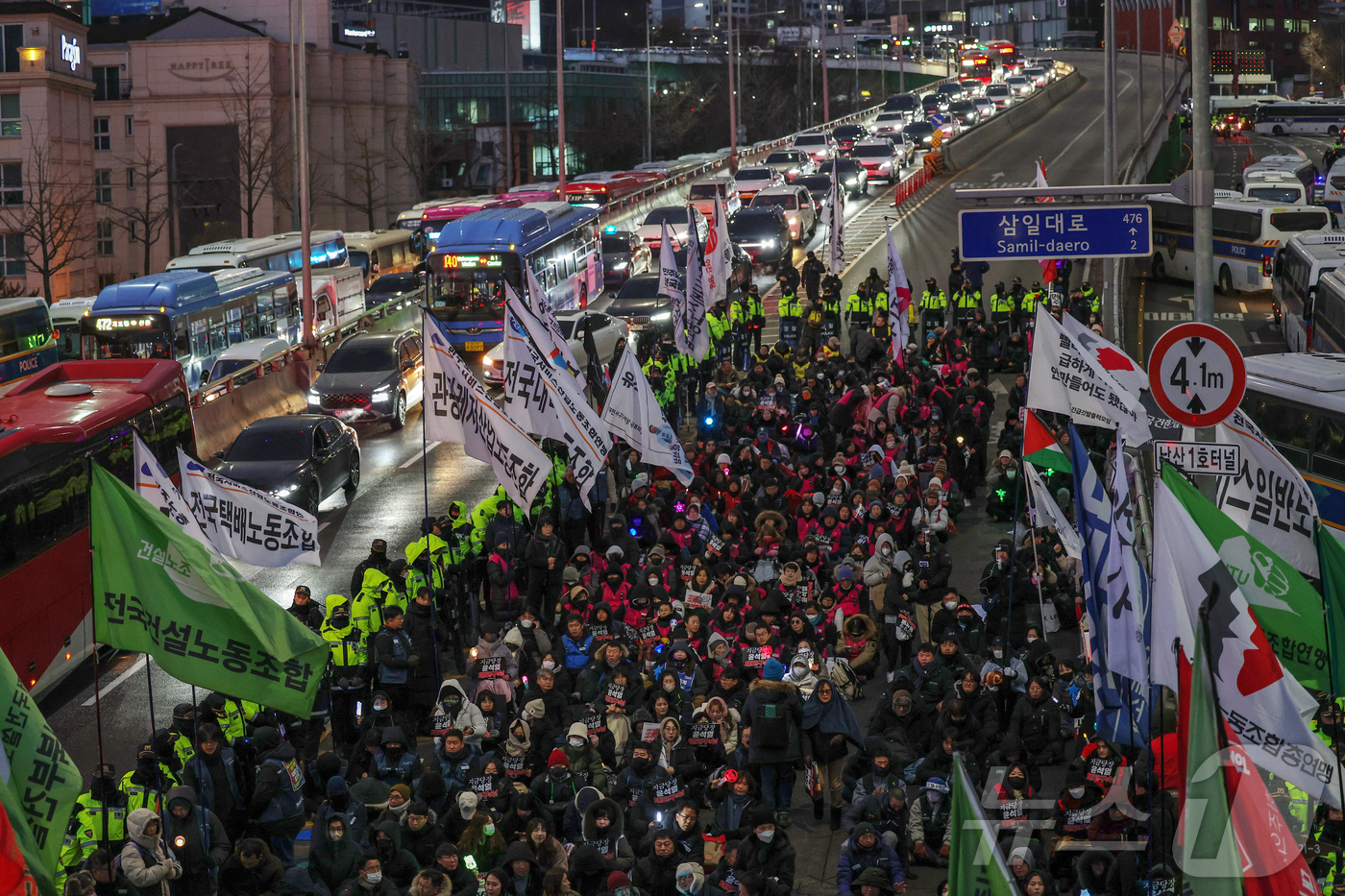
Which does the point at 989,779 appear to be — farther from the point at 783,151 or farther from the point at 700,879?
the point at 783,151

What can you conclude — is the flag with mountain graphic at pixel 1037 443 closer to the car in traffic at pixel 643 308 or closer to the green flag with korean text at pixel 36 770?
the green flag with korean text at pixel 36 770

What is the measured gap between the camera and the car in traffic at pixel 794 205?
43906 mm

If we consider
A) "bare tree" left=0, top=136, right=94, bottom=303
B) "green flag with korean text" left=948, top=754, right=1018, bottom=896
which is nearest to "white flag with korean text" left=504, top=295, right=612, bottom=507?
"green flag with korean text" left=948, top=754, right=1018, bottom=896

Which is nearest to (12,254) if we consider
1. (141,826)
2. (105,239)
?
(105,239)

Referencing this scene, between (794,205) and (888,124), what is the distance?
26.8 meters

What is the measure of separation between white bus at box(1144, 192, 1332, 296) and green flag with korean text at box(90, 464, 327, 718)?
29420mm

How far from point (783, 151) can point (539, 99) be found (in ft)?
130

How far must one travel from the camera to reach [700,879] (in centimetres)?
1057

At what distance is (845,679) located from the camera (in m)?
14.8

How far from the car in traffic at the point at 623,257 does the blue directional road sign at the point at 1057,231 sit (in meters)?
29.4

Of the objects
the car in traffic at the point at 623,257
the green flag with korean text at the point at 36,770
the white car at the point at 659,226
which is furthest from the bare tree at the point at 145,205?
the green flag with korean text at the point at 36,770

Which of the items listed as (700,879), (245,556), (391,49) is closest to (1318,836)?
(700,879)

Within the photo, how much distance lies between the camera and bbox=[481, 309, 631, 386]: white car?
2895cm

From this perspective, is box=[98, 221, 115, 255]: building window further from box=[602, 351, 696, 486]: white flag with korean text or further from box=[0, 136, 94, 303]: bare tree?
box=[602, 351, 696, 486]: white flag with korean text
